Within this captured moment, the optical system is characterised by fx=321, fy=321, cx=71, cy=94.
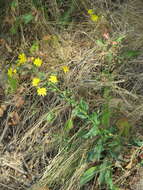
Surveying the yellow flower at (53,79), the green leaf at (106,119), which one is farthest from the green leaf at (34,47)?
the green leaf at (106,119)

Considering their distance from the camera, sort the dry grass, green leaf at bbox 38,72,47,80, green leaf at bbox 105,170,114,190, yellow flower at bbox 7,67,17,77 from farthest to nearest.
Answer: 1. yellow flower at bbox 7,67,17,77
2. green leaf at bbox 38,72,47,80
3. the dry grass
4. green leaf at bbox 105,170,114,190

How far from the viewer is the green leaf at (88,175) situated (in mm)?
1991

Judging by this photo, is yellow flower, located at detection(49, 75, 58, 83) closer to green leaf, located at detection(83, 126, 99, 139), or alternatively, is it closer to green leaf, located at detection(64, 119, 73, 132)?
green leaf, located at detection(64, 119, 73, 132)

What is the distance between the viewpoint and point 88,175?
2.00 metres

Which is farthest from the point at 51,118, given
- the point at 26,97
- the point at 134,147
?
the point at 134,147

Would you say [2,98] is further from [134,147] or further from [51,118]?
[134,147]

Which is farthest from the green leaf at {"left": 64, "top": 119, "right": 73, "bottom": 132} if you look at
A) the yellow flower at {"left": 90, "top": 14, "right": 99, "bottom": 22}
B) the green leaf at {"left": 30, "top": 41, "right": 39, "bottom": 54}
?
the yellow flower at {"left": 90, "top": 14, "right": 99, "bottom": 22}

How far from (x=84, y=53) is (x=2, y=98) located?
73 centimetres

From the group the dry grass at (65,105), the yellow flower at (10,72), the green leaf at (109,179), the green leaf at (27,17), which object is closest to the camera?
the green leaf at (109,179)

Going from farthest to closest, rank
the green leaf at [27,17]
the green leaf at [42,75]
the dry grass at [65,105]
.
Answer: the green leaf at [27,17] → the green leaf at [42,75] → the dry grass at [65,105]

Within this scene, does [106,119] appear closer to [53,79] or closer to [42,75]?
[53,79]

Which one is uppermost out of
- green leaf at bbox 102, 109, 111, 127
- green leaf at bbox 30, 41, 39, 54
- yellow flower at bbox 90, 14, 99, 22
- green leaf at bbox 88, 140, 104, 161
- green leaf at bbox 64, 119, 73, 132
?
yellow flower at bbox 90, 14, 99, 22

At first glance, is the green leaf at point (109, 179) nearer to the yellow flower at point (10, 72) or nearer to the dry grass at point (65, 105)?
the dry grass at point (65, 105)

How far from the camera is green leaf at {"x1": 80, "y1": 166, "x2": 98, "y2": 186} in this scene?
1991 mm
